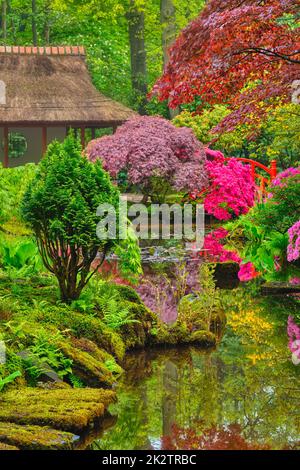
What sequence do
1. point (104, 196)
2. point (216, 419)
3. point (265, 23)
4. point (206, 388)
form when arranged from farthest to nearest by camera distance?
1. point (265, 23)
2. point (104, 196)
3. point (206, 388)
4. point (216, 419)

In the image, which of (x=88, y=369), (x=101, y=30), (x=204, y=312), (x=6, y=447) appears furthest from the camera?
(x=101, y=30)

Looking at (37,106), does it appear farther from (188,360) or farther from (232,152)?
(188,360)

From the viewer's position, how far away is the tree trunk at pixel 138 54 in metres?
36.9

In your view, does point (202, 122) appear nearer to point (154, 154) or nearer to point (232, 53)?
point (154, 154)

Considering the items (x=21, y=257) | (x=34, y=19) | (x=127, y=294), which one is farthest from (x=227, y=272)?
(x=34, y=19)

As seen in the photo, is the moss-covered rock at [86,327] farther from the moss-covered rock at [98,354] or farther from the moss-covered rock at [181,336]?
the moss-covered rock at [181,336]

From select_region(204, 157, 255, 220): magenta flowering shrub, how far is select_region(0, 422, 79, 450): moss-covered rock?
15638 mm

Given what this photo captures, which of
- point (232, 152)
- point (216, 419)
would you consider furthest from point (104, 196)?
point (232, 152)

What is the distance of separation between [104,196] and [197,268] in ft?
20.0

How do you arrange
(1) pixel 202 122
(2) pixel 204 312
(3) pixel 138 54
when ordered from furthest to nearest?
(3) pixel 138 54
(1) pixel 202 122
(2) pixel 204 312

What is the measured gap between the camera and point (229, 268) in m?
14.6

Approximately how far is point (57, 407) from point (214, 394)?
1.46 m

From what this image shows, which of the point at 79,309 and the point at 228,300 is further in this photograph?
the point at 228,300

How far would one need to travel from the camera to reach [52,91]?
33.5 meters
